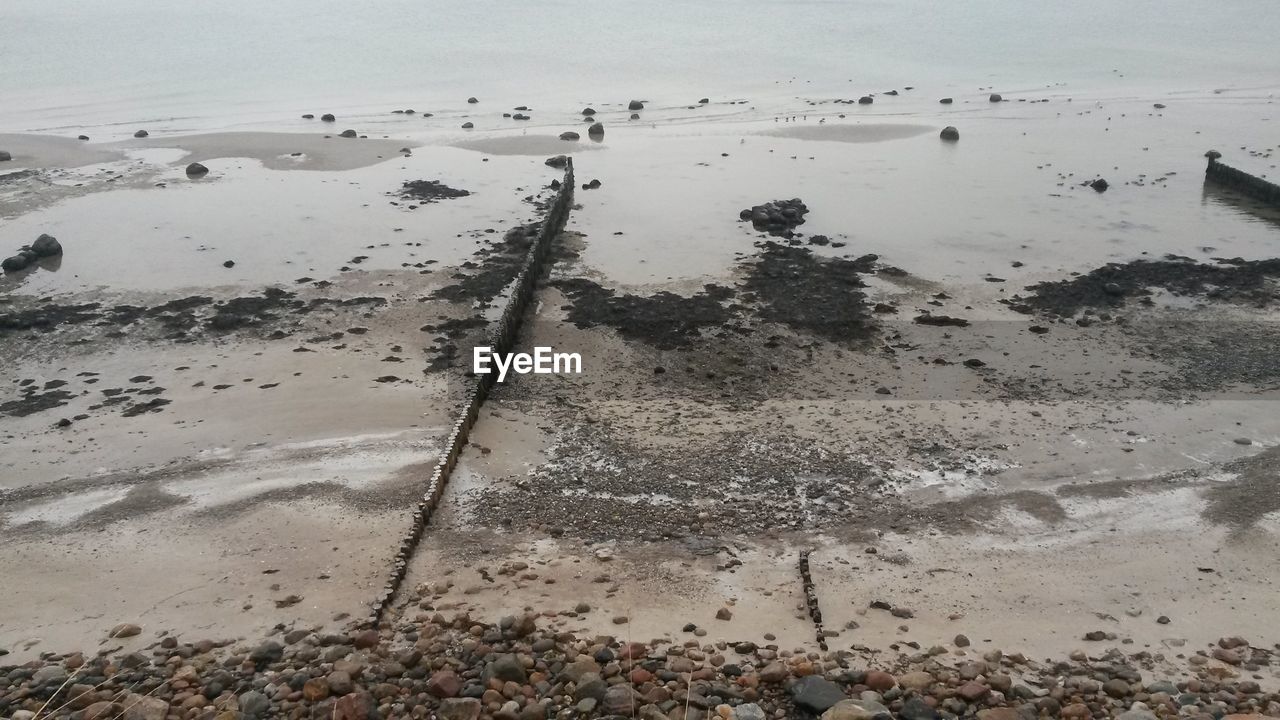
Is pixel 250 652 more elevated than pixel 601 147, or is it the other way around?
pixel 601 147

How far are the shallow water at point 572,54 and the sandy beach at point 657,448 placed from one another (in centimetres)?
2041

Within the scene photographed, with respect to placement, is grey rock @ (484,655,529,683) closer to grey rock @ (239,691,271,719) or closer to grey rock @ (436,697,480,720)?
grey rock @ (436,697,480,720)

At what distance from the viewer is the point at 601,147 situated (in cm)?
2978

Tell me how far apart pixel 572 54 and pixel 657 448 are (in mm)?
52725

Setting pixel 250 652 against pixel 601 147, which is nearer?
pixel 250 652

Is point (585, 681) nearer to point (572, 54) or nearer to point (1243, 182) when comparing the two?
point (1243, 182)

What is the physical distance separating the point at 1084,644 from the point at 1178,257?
43.1 feet

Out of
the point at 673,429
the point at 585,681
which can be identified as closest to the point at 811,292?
the point at 673,429

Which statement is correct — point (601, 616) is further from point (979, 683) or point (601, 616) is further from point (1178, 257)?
point (1178, 257)

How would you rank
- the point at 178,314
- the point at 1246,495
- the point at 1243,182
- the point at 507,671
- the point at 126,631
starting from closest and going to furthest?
the point at 507,671
the point at 126,631
the point at 1246,495
the point at 178,314
the point at 1243,182

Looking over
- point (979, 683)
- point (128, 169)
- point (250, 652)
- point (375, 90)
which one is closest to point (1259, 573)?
point (979, 683)

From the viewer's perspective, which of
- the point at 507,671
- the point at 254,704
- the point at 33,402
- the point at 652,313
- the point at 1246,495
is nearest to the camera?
the point at 254,704

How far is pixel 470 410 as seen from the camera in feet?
37.1

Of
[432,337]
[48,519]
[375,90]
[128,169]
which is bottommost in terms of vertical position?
[48,519]
